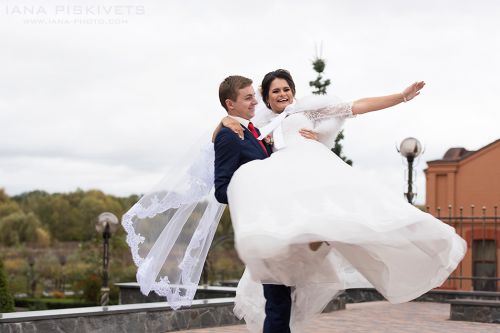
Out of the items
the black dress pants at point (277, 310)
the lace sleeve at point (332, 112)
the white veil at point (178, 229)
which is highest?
the lace sleeve at point (332, 112)

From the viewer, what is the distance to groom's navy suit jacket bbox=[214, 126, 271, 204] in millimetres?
4523

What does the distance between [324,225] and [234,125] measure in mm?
1047

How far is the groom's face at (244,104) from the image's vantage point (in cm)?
463

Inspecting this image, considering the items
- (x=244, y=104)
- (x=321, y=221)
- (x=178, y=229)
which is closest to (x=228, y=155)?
(x=244, y=104)

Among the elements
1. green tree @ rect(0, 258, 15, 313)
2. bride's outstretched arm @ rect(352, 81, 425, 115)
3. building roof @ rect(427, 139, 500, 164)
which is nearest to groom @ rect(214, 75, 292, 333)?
bride's outstretched arm @ rect(352, 81, 425, 115)

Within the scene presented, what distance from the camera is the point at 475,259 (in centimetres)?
1991

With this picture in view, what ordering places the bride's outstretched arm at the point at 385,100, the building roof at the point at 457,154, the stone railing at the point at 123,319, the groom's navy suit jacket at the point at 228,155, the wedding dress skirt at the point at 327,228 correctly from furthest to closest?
the building roof at the point at 457,154 → the stone railing at the point at 123,319 → the bride's outstretched arm at the point at 385,100 → the groom's navy suit jacket at the point at 228,155 → the wedding dress skirt at the point at 327,228

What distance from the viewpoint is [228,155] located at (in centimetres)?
454

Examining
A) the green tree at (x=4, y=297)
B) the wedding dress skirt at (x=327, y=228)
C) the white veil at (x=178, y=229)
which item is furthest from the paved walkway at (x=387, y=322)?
the green tree at (x=4, y=297)

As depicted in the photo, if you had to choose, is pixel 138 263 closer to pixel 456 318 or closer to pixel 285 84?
pixel 285 84

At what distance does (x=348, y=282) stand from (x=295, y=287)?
1.38 ft

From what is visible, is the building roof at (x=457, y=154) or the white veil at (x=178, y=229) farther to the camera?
the building roof at (x=457, y=154)

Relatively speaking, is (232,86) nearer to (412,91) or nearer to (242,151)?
(242,151)

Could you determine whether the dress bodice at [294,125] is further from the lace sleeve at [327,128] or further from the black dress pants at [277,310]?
the black dress pants at [277,310]
